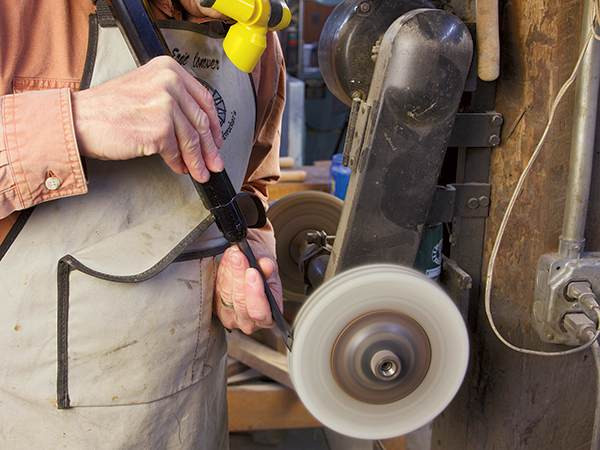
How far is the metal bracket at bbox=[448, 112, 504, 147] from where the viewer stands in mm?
813

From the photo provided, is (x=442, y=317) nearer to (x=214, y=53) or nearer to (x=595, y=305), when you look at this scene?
(x=595, y=305)

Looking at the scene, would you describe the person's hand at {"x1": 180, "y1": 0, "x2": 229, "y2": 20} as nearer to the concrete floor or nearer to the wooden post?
the wooden post

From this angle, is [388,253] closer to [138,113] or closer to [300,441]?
[138,113]

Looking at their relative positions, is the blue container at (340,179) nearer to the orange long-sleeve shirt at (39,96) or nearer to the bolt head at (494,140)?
the bolt head at (494,140)

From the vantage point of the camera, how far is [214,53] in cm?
81

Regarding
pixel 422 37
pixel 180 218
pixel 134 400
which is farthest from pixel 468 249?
pixel 134 400

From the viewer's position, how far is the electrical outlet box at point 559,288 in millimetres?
768

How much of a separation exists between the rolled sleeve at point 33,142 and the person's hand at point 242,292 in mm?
294

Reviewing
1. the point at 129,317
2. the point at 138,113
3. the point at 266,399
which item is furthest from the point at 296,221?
the point at 138,113

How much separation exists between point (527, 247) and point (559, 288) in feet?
0.28

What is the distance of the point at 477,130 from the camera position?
82 cm

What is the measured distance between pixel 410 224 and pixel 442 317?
151 millimetres

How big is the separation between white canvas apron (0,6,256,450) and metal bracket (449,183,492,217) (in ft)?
1.28

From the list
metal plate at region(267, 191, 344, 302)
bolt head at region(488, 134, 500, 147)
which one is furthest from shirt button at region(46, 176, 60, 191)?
metal plate at region(267, 191, 344, 302)
